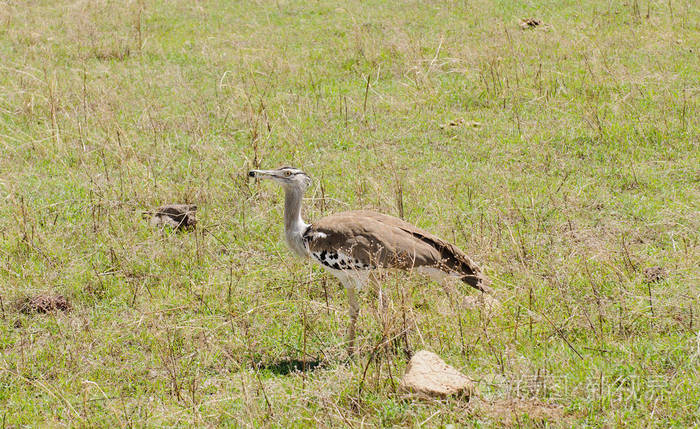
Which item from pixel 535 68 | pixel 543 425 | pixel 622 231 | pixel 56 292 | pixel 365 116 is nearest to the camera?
pixel 543 425

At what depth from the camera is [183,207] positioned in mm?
6234

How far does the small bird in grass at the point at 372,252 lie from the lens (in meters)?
4.75

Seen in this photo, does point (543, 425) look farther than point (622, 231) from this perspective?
No

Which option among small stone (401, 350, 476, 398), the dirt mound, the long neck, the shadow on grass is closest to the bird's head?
the long neck

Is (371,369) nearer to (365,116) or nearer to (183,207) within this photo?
(183,207)

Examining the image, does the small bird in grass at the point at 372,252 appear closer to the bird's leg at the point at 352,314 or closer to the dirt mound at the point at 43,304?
the bird's leg at the point at 352,314

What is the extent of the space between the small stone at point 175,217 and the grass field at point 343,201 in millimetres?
138

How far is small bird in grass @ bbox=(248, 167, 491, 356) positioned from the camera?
15.6ft

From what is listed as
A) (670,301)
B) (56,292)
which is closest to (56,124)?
(56,292)

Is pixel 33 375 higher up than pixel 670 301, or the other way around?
pixel 670 301

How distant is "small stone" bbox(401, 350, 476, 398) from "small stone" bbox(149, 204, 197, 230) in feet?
9.02

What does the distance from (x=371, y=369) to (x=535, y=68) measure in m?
5.66

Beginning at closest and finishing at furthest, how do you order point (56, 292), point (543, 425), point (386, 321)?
point (543, 425)
point (386, 321)
point (56, 292)

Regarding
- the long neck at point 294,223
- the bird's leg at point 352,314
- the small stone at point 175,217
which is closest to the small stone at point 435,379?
the bird's leg at point 352,314
